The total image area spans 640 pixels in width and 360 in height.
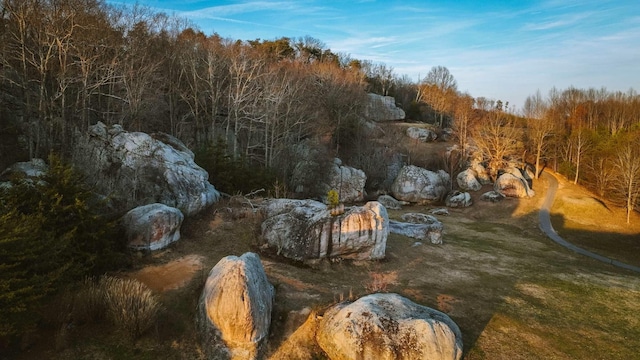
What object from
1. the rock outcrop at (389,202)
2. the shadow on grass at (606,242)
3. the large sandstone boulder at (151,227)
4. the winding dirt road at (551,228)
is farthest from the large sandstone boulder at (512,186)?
the large sandstone boulder at (151,227)

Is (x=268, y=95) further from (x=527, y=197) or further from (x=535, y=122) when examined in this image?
(x=535, y=122)

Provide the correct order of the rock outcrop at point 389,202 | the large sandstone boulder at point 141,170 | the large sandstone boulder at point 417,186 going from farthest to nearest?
1. the large sandstone boulder at point 417,186
2. the rock outcrop at point 389,202
3. the large sandstone boulder at point 141,170

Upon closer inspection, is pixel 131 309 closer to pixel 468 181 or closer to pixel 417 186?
pixel 417 186

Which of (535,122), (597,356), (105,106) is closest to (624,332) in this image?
(597,356)

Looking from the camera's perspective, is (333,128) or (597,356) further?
(333,128)

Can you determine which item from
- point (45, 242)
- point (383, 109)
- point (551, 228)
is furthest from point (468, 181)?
point (45, 242)

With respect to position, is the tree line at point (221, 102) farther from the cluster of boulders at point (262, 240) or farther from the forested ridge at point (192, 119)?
the cluster of boulders at point (262, 240)
